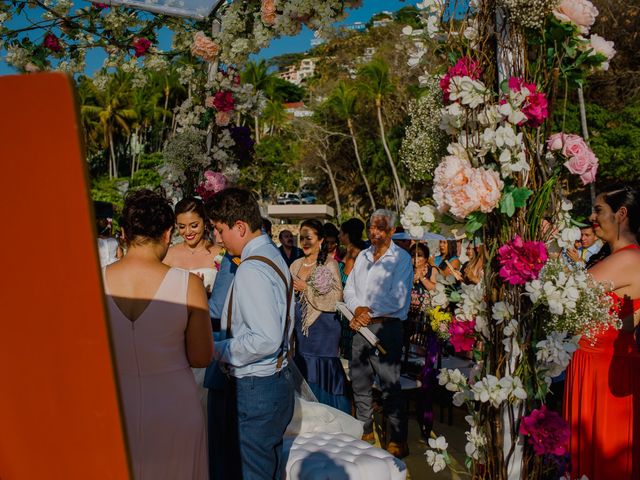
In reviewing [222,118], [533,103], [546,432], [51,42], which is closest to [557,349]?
[546,432]

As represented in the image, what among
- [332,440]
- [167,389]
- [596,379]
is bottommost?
[332,440]

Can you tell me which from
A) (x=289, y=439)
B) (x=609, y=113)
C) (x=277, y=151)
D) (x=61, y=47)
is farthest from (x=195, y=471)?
(x=277, y=151)

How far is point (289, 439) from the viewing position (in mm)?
3836

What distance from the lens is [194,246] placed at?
482 centimetres

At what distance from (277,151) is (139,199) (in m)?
37.2

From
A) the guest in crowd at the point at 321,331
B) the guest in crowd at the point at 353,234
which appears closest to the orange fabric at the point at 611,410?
the guest in crowd at the point at 321,331

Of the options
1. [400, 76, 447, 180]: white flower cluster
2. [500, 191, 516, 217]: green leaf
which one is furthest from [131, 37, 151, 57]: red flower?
[500, 191, 516, 217]: green leaf

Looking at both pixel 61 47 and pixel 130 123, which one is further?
pixel 130 123

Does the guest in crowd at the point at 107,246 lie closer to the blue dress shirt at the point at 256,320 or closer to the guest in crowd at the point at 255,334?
the guest in crowd at the point at 255,334

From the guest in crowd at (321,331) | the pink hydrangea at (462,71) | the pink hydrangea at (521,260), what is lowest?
the guest in crowd at (321,331)

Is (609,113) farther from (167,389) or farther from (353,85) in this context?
(167,389)

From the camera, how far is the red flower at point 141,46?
216 inches

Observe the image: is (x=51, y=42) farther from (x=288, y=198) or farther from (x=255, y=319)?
(x=288, y=198)

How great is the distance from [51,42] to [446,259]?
5.88 metres
